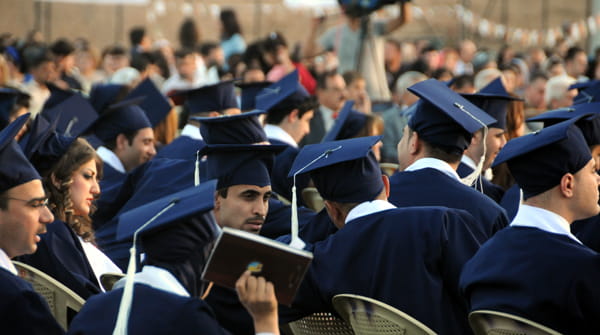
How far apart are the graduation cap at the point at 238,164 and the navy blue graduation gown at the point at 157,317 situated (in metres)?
1.66

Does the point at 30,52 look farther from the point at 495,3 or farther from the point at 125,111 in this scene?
the point at 495,3

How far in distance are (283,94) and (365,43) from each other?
4584 mm

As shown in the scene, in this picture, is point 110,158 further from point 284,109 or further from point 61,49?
point 61,49

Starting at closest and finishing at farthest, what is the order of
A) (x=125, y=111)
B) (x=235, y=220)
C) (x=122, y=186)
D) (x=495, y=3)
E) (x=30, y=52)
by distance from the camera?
(x=235, y=220) < (x=122, y=186) < (x=125, y=111) < (x=30, y=52) < (x=495, y=3)

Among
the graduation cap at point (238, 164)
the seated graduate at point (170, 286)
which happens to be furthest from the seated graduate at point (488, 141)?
the seated graduate at point (170, 286)

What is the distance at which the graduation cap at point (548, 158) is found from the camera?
12.9 ft

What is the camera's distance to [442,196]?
16.6 ft

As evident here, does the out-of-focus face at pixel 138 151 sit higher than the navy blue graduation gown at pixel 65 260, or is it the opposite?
the navy blue graduation gown at pixel 65 260

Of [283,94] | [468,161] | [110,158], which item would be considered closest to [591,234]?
[468,161]

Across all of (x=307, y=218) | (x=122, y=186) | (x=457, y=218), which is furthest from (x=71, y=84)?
(x=457, y=218)

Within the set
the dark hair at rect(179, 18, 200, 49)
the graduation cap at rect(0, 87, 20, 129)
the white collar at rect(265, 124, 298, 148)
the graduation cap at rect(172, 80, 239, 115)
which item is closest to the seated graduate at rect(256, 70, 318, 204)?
the white collar at rect(265, 124, 298, 148)

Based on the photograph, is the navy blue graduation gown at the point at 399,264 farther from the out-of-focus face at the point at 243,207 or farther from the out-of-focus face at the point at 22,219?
the out-of-focus face at the point at 22,219

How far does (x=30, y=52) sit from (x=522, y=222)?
10.5 metres

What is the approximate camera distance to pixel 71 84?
1363 cm
